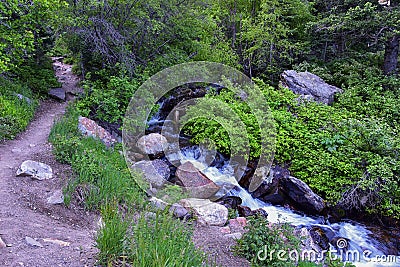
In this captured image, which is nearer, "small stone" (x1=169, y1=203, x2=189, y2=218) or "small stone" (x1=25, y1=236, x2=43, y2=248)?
"small stone" (x1=25, y1=236, x2=43, y2=248)

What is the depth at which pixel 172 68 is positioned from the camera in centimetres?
963

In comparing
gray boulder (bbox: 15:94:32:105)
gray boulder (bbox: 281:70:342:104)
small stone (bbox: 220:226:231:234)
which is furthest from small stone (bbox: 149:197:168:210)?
gray boulder (bbox: 281:70:342:104)

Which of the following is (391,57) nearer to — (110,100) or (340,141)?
(340,141)

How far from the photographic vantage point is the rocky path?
9.02 ft

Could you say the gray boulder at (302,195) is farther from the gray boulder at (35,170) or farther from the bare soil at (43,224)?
the gray boulder at (35,170)

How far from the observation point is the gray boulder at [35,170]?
4.73 metres

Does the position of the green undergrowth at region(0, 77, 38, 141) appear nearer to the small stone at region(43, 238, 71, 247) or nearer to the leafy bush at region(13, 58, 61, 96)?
the leafy bush at region(13, 58, 61, 96)

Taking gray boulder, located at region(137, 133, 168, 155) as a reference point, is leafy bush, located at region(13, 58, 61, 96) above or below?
above

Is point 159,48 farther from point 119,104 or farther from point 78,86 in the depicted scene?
point 78,86

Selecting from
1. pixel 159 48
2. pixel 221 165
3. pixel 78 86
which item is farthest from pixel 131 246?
pixel 78 86
